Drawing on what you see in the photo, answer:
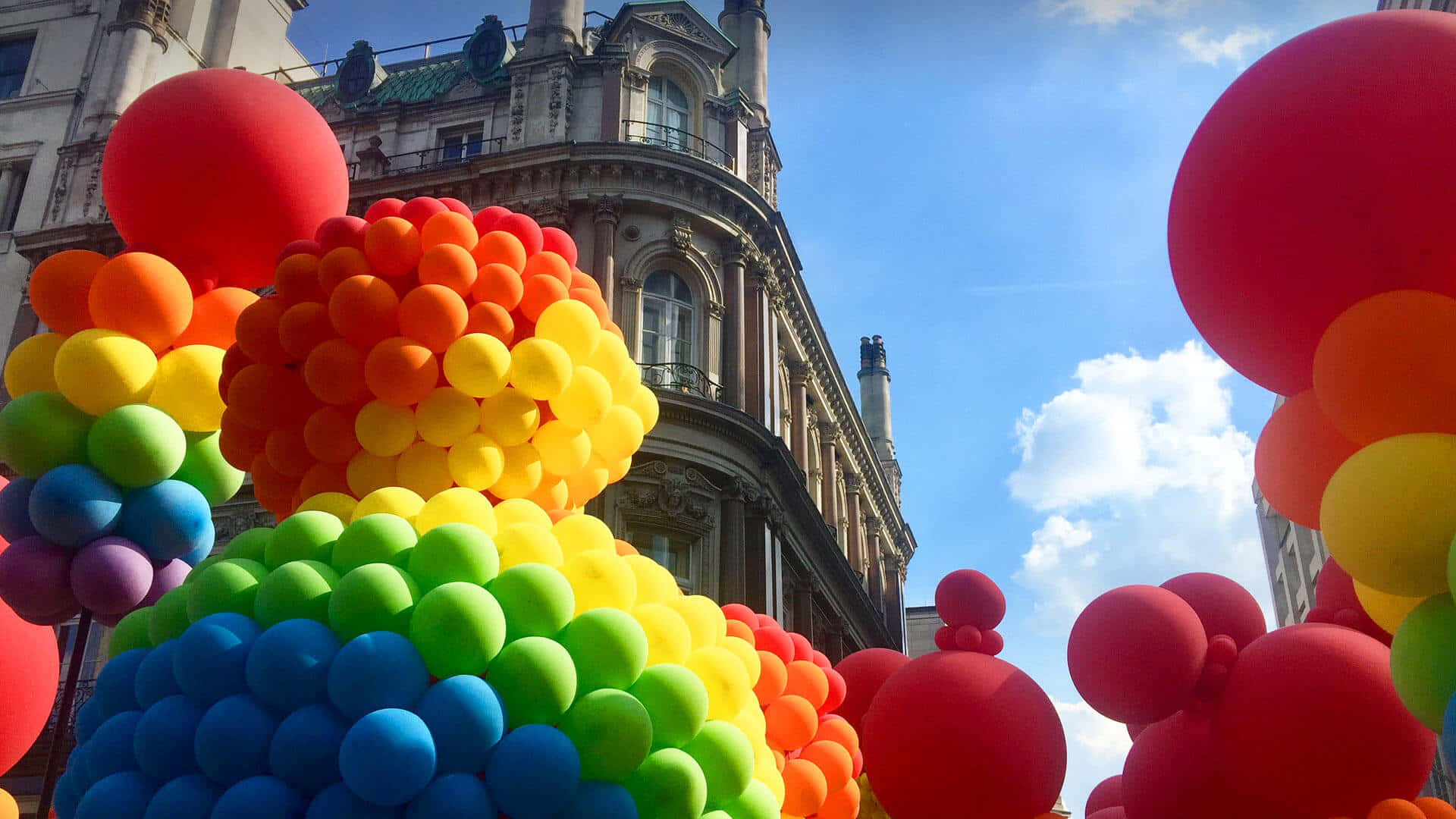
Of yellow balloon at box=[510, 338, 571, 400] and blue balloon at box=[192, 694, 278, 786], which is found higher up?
yellow balloon at box=[510, 338, 571, 400]

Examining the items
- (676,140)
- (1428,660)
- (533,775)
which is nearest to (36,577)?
(533,775)

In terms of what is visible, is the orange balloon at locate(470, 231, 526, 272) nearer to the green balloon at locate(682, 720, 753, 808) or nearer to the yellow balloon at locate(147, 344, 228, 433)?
the yellow balloon at locate(147, 344, 228, 433)

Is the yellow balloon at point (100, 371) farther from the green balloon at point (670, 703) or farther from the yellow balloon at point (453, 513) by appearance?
the green balloon at point (670, 703)

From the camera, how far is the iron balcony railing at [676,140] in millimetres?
18594

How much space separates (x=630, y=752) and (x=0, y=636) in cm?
467

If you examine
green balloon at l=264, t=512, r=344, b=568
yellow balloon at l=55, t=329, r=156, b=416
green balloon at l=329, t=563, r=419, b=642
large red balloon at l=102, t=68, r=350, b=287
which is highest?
large red balloon at l=102, t=68, r=350, b=287

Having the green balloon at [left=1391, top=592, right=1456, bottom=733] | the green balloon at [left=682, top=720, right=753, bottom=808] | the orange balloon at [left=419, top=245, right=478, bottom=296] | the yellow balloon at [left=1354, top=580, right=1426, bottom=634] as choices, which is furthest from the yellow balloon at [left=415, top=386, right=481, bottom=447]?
the green balloon at [left=1391, top=592, right=1456, bottom=733]

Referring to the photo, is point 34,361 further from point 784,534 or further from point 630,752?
point 784,534

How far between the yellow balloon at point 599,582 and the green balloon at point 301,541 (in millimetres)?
1003

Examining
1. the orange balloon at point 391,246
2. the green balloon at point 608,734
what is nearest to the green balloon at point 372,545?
the green balloon at point 608,734

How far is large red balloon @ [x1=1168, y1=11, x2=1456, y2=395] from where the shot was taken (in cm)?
391

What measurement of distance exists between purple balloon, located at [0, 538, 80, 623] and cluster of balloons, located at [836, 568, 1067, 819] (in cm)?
448

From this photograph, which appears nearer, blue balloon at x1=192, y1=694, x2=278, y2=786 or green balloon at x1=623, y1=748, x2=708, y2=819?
blue balloon at x1=192, y1=694, x2=278, y2=786

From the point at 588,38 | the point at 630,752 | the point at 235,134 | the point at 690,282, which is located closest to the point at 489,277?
the point at 235,134
